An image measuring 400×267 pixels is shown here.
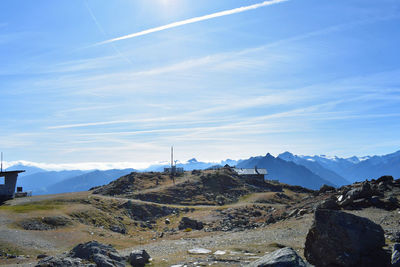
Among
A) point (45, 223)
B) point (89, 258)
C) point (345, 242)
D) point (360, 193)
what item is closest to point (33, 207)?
point (45, 223)

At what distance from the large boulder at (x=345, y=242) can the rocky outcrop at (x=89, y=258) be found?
1206 centimetres

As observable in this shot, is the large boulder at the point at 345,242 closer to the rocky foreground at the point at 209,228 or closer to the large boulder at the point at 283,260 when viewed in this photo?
the rocky foreground at the point at 209,228

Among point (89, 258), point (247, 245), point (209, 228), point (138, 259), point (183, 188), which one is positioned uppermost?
point (183, 188)

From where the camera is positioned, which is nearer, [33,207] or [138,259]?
[138,259]

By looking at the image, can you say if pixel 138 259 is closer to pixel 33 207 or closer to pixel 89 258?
pixel 89 258

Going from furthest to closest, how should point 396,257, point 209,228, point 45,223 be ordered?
1. point 209,228
2. point 45,223
3. point 396,257

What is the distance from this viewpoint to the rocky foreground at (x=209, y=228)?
53.0 feet

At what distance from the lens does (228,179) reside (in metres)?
108

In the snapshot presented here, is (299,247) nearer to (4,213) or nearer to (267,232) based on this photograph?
(267,232)

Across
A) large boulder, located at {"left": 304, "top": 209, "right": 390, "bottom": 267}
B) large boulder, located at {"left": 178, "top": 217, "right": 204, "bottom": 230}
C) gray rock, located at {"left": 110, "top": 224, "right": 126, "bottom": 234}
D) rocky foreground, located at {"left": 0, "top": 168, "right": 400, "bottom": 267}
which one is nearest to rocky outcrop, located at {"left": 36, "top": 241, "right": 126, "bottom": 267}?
rocky foreground, located at {"left": 0, "top": 168, "right": 400, "bottom": 267}

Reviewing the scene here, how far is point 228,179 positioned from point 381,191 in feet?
231

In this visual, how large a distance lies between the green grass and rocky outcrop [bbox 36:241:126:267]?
38.9m

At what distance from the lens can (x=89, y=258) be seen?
1830 cm

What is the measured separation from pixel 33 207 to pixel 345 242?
55.0 meters
